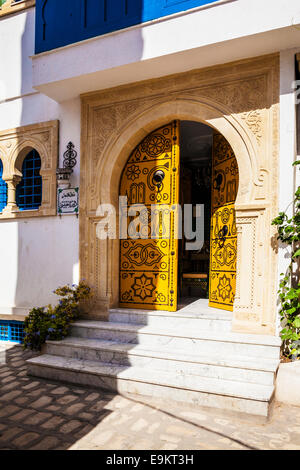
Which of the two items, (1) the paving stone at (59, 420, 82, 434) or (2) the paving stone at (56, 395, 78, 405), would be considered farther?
(2) the paving stone at (56, 395, 78, 405)

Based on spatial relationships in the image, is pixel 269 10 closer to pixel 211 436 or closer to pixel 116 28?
pixel 116 28

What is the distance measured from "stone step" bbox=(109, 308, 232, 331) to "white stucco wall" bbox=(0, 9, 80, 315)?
1.04m

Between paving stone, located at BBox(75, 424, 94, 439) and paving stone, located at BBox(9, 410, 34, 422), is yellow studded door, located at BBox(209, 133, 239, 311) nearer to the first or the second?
paving stone, located at BBox(75, 424, 94, 439)

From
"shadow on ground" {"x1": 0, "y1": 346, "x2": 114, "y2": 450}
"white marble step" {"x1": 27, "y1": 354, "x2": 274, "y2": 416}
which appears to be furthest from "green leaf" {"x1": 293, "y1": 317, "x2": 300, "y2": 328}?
"shadow on ground" {"x1": 0, "y1": 346, "x2": 114, "y2": 450}

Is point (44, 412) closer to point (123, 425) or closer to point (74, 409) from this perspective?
point (74, 409)

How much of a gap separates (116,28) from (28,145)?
246 centimetres

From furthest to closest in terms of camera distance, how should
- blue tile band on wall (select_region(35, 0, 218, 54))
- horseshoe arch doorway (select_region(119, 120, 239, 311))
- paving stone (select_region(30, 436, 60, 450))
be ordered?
horseshoe arch doorway (select_region(119, 120, 239, 311)) → blue tile band on wall (select_region(35, 0, 218, 54)) → paving stone (select_region(30, 436, 60, 450))

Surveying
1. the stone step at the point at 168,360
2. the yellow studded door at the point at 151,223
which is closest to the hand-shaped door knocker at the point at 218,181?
the yellow studded door at the point at 151,223

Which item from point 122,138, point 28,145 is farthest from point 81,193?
point 28,145

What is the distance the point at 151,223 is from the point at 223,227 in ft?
3.51

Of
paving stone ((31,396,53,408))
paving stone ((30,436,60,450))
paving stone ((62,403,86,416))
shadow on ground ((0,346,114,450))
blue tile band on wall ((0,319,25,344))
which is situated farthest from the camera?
blue tile band on wall ((0,319,25,344))

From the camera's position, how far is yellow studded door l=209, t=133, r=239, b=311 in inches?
190

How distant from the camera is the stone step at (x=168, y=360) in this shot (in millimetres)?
3523

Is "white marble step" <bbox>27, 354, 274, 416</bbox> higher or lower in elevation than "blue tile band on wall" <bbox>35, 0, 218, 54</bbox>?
lower
